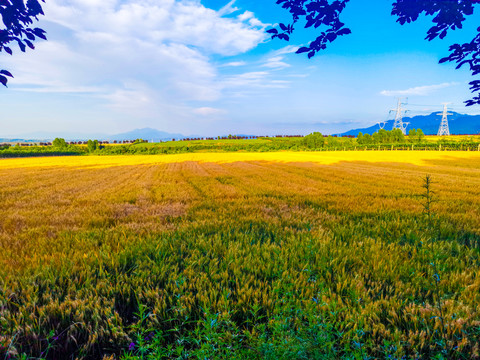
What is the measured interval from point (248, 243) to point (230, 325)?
1.97 meters

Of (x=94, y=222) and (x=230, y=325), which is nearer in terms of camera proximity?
(x=230, y=325)

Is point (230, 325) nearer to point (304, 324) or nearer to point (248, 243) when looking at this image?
point (304, 324)

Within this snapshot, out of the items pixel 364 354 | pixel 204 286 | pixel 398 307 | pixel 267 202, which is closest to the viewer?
pixel 364 354

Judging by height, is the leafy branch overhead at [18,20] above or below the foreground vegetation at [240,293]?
above

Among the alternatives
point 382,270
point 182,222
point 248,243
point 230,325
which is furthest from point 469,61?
point 182,222

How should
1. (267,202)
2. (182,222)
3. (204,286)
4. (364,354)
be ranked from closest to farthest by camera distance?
(364,354)
(204,286)
(182,222)
(267,202)

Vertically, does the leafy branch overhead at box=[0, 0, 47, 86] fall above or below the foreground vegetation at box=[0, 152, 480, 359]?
above

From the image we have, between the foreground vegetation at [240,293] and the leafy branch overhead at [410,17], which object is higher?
the leafy branch overhead at [410,17]

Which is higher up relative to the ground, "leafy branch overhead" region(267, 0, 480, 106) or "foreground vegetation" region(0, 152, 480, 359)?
"leafy branch overhead" region(267, 0, 480, 106)

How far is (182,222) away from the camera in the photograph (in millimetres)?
5789

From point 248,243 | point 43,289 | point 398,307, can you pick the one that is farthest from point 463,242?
point 43,289

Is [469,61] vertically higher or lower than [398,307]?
higher

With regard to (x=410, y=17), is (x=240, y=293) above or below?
below

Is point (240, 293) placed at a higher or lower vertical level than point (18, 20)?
lower
